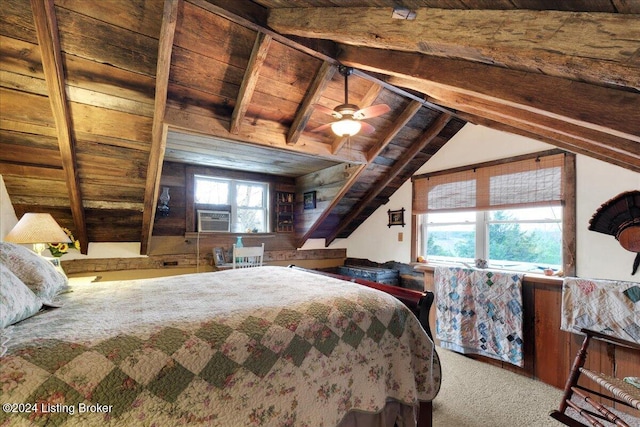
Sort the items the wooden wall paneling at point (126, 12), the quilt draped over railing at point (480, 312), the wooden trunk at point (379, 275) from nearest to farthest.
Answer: the wooden wall paneling at point (126, 12) → the quilt draped over railing at point (480, 312) → the wooden trunk at point (379, 275)

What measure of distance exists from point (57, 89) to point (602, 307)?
4295mm

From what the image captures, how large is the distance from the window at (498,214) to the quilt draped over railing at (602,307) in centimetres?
52

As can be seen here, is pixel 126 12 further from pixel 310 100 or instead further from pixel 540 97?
pixel 540 97

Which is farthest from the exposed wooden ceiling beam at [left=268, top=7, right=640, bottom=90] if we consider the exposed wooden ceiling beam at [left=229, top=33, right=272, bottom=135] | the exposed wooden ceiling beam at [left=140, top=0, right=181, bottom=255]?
the exposed wooden ceiling beam at [left=140, top=0, right=181, bottom=255]

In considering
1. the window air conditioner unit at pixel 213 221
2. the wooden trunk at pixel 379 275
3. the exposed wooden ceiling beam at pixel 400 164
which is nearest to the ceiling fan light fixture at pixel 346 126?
Result: the exposed wooden ceiling beam at pixel 400 164

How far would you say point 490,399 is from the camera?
2301mm

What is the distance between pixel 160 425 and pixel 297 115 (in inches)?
106

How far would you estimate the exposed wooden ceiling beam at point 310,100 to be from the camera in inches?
100

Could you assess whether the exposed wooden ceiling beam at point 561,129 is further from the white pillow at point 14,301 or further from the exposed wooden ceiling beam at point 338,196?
the white pillow at point 14,301

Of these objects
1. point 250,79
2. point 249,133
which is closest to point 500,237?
point 249,133

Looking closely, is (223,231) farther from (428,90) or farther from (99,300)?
(428,90)

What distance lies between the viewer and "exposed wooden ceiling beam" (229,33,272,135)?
7.29 ft

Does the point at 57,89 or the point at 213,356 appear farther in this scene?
the point at 57,89

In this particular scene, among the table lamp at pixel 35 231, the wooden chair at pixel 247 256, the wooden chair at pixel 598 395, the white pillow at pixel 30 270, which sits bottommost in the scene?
the wooden chair at pixel 598 395
